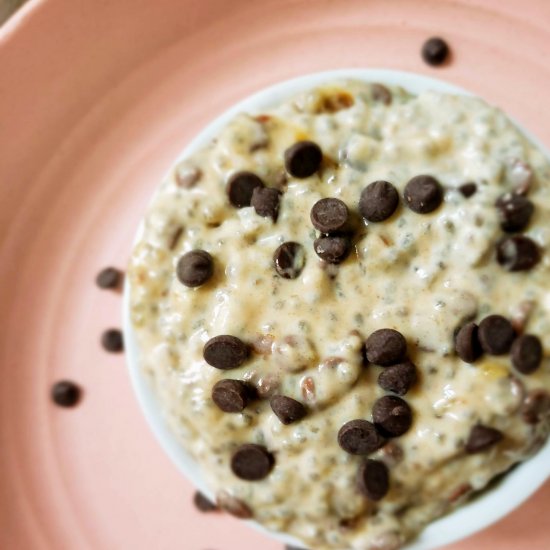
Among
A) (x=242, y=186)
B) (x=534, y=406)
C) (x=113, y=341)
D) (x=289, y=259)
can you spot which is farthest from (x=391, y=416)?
(x=113, y=341)

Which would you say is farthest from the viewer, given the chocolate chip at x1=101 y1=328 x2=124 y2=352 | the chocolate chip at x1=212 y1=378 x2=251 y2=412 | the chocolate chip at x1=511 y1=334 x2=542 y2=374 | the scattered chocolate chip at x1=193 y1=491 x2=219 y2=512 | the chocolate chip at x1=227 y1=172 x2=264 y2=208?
the chocolate chip at x1=101 y1=328 x2=124 y2=352

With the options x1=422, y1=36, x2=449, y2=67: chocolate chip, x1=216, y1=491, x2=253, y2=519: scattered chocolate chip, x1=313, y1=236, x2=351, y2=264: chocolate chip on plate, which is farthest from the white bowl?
x1=313, y1=236, x2=351, y2=264: chocolate chip on plate

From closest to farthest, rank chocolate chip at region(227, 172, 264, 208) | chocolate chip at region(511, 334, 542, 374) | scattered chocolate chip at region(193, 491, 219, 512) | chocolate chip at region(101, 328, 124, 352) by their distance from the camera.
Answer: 1. chocolate chip at region(511, 334, 542, 374)
2. chocolate chip at region(227, 172, 264, 208)
3. scattered chocolate chip at region(193, 491, 219, 512)
4. chocolate chip at region(101, 328, 124, 352)

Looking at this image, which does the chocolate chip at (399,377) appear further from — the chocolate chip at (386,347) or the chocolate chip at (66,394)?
the chocolate chip at (66,394)

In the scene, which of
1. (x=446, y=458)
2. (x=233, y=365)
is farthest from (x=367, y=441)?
(x=233, y=365)

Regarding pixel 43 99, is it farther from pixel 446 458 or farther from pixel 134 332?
pixel 446 458

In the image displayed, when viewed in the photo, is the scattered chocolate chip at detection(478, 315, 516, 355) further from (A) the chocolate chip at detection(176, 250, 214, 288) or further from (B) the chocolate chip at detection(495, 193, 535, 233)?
(A) the chocolate chip at detection(176, 250, 214, 288)

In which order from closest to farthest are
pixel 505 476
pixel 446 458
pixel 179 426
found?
pixel 446 458 < pixel 505 476 < pixel 179 426
